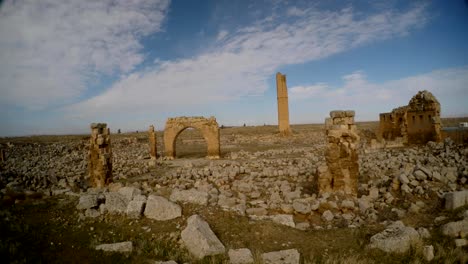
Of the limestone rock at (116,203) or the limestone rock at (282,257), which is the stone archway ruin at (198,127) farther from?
the limestone rock at (282,257)

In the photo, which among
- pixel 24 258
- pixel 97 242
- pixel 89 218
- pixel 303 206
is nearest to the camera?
pixel 24 258

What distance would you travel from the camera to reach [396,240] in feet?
16.8

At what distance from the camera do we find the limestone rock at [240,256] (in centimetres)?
479

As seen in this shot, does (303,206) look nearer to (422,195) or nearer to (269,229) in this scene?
(269,229)

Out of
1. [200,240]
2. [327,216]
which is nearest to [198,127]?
[327,216]

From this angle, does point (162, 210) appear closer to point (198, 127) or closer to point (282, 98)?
point (198, 127)

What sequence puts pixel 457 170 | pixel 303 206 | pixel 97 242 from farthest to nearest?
1. pixel 457 170
2. pixel 303 206
3. pixel 97 242

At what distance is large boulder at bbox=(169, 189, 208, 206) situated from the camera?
277 inches

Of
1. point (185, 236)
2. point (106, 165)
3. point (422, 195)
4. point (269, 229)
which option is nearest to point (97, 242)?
point (185, 236)

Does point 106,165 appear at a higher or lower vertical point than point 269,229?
higher

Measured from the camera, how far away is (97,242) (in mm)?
5270

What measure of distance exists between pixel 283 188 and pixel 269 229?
13.3 feet

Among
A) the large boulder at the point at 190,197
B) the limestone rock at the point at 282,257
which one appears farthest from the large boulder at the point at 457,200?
the large boulder at the point at 190,197

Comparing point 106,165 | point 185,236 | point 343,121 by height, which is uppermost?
point 343,121
